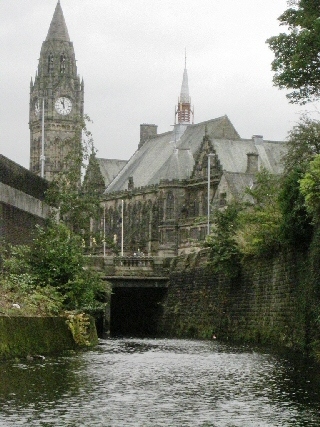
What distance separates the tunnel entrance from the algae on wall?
34006 mm

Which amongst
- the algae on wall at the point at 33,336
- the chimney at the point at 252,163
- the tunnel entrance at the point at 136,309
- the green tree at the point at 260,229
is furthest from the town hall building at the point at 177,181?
the algae on wall at the point at 33,336

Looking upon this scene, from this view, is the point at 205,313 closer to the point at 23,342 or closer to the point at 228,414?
the point at 23,342

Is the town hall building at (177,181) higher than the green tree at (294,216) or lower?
higher

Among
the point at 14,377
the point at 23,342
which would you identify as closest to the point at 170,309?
the point at 23,342

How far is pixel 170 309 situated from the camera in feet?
213

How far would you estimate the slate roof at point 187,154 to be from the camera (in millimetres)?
140000

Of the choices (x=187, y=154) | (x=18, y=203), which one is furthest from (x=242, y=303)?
(x=187, y=154)

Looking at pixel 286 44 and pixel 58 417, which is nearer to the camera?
pixel 58 417

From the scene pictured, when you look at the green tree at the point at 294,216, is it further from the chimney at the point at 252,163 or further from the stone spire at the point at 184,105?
the stone spire at the point at 184,105

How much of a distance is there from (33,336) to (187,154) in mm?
120737

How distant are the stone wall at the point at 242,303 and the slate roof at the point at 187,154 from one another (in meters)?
71.4

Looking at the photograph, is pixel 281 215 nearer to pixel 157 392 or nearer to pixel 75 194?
pixel 75 194

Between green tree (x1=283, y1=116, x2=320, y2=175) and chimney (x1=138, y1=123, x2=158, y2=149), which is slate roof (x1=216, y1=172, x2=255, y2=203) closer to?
chimney (x1=138, y1=123, x2=158, y2=149)

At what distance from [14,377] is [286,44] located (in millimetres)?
22597
